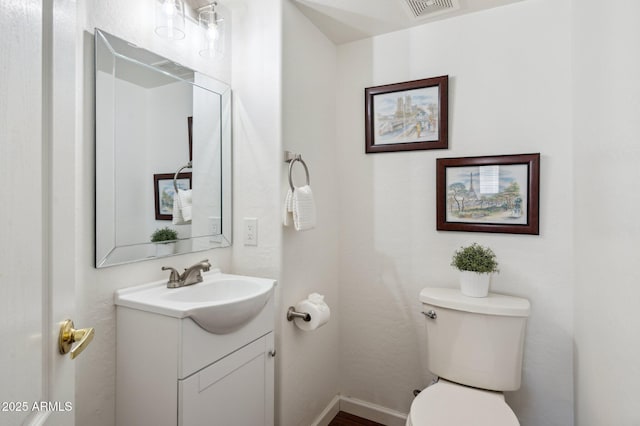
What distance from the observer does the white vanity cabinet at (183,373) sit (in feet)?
3.44

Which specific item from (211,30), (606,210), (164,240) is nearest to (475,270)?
(606,210)

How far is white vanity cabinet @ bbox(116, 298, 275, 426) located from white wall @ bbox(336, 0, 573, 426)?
0.87 meters

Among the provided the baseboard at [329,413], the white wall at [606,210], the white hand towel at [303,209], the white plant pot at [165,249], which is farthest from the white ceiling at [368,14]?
the baseboard at [329,413]

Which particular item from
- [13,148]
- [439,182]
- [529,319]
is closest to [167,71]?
[13,148]

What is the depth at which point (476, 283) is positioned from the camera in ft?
5.14

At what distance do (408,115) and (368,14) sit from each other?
0.55 m

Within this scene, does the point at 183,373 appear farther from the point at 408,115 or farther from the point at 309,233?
the point at 408,115

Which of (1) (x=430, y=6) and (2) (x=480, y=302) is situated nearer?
(2) (x=480, y=302)

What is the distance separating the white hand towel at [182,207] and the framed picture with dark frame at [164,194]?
17 mm

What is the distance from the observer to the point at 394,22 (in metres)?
1.82

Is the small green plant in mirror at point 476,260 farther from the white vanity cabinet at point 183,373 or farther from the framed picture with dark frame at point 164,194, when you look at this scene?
the framed picture with dark frame at point 164,194

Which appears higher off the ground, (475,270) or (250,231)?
(250,231)

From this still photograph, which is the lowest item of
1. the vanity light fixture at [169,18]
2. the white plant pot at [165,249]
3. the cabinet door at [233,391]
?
the cabinet door at [233,391]

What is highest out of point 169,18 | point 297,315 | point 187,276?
point 169,18
